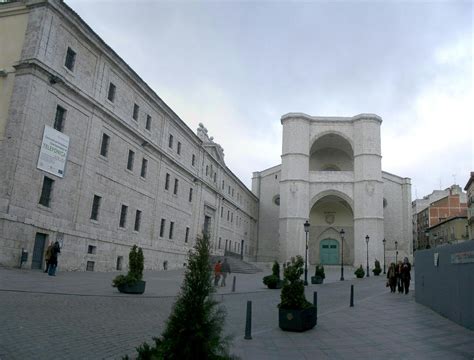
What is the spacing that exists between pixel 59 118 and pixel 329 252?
41.7m

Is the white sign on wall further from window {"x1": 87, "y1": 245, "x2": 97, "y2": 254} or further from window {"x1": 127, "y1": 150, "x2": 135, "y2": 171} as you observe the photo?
window {"x1": 127, "y1": 150, "x2": 135, "y2": 171}

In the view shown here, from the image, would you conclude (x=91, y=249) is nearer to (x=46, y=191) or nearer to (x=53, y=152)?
(x=46, y=191)

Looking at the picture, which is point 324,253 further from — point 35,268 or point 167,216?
point 35,268

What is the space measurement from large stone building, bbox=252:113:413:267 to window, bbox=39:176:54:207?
32438mm

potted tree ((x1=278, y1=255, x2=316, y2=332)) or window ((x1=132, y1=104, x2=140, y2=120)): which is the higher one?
window ((x1=132, y1=104, x2=140, y2=120))

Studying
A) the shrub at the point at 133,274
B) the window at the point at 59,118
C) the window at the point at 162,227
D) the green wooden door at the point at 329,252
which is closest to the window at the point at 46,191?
the window at the point at 59,118

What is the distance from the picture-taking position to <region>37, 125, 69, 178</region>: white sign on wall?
720 inches

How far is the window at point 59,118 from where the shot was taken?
19703 millimetres

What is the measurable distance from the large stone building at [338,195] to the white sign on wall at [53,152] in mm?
32156

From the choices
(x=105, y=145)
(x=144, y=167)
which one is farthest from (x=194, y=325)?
(x=144, y=167)

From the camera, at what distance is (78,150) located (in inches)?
831

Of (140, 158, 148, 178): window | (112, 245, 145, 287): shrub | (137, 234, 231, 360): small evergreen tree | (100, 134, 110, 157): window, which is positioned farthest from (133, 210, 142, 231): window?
(137, 234, 231, 360): small evergreen tree

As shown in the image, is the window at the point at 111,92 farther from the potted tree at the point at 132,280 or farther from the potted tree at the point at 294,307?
the potted tree at the point at 294,307

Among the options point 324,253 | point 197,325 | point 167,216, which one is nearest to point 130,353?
point 197,325
